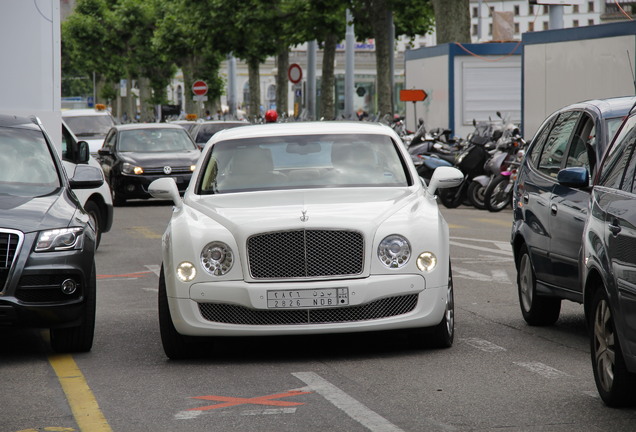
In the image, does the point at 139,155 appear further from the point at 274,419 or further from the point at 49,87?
the point at 274,419

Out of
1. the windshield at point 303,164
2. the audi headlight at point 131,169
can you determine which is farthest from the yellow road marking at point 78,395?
the audi headlight at point 131,169

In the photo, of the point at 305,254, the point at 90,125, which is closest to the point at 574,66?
the point at 90,125

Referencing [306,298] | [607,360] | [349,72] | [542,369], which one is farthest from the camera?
[349,72]

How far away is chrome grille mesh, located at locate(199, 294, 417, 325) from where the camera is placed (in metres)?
8.39

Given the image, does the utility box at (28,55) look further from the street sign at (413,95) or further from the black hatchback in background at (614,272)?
the street sign at (413,95)

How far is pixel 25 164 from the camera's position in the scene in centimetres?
1003

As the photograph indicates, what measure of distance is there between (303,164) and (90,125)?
25.8 m

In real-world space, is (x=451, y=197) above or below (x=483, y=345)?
below

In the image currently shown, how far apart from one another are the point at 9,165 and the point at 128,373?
2389 mm

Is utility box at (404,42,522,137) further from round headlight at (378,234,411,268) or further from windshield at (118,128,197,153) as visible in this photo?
round headlight at (378,234,411,268)

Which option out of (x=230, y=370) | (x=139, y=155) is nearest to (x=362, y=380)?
(x=230, y=370)

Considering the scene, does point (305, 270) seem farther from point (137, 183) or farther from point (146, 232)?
point (137, 183)

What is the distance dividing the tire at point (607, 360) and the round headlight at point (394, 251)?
5.55ft

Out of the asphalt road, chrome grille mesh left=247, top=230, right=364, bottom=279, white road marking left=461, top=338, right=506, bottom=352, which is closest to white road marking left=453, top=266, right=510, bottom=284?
the asphalt road
